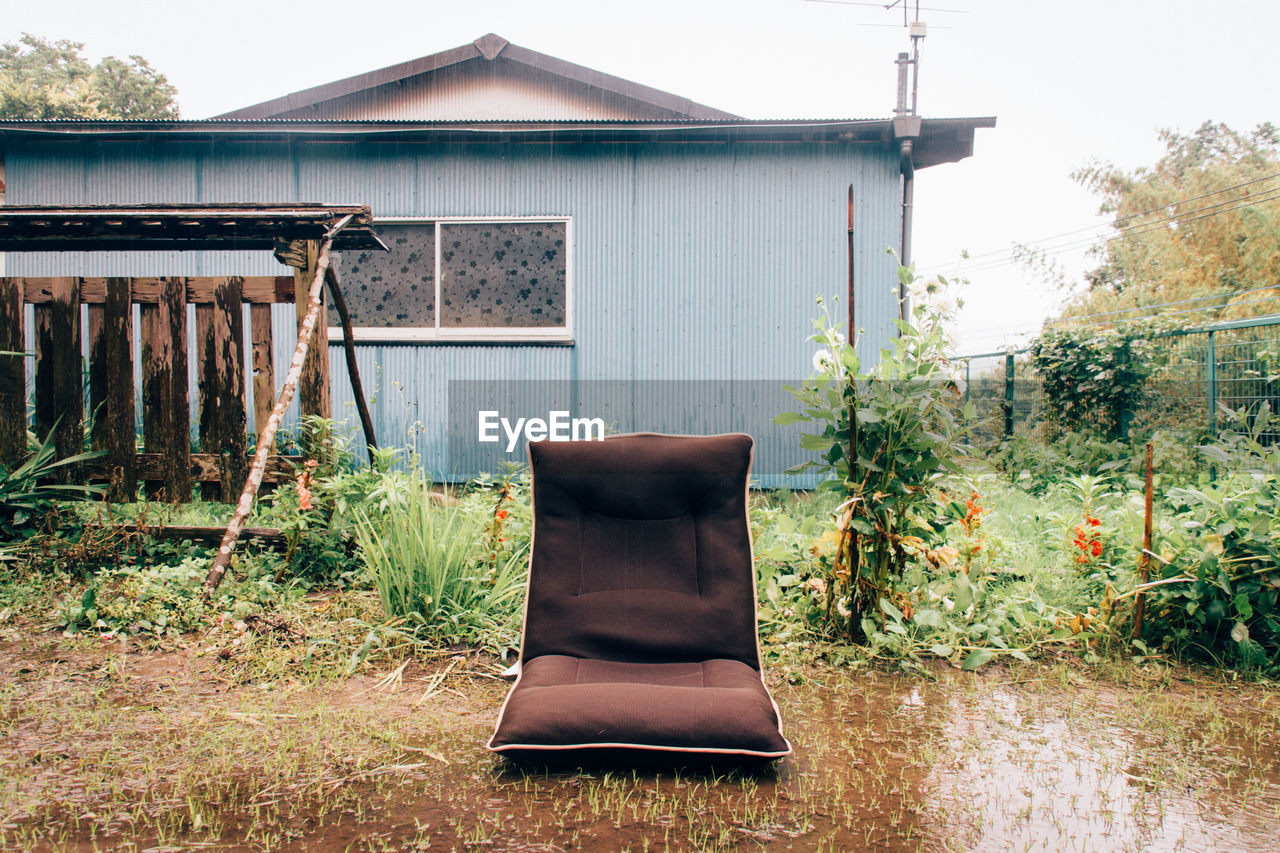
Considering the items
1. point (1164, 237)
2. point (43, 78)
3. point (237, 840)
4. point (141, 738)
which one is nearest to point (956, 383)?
point (237, 840)

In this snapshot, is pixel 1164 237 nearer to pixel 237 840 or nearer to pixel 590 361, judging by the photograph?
pixel 590 361

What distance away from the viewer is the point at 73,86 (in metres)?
27.7

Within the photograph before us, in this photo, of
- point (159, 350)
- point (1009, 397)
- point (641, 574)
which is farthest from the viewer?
point (1009, 397)

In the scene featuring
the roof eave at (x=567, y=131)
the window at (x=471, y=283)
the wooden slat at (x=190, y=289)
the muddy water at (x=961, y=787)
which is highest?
the roof eave at (x=567, y=131)

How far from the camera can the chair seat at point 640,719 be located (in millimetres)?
1866

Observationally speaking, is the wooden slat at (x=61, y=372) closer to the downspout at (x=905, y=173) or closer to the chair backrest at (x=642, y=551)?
the chair backrest at (x=642, y=551)

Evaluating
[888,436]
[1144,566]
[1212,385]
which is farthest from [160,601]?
[1212,385]

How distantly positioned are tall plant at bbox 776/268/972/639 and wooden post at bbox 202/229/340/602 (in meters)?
2.32

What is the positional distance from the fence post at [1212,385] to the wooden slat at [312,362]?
21.4ft

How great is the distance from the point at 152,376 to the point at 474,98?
771cm

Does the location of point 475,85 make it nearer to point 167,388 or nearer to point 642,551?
point 167,388

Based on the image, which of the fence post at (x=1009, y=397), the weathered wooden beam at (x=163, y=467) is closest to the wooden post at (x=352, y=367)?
the weathered wooden beam at (x=163, y=467)

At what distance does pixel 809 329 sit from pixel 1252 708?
13.5 ft

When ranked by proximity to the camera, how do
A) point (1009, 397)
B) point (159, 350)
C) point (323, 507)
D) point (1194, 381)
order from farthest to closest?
point (1009, 397)
point (1194, 381)
point (159, 350)
point (323, 507)
